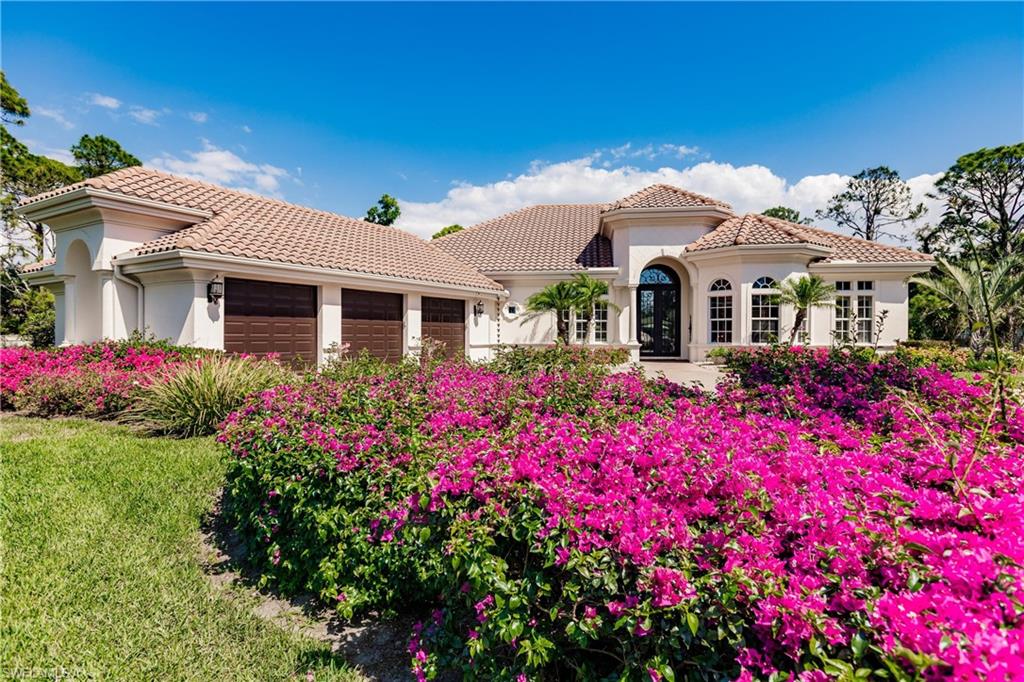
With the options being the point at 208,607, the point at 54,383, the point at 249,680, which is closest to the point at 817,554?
the point at 249,680

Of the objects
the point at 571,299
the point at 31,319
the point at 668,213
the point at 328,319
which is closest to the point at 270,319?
the point at 328,319

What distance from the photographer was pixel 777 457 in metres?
2.59

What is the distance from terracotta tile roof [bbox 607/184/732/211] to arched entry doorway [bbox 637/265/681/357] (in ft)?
10.2

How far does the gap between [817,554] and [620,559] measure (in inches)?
29.7

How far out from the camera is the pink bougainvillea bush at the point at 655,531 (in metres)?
1.53

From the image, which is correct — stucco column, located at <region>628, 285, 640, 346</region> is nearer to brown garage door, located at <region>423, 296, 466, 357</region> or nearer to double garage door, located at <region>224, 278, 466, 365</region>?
brown garage door, located at <region>423, 296, 466, 357</region>

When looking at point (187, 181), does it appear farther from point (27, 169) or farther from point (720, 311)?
point (27, 169)

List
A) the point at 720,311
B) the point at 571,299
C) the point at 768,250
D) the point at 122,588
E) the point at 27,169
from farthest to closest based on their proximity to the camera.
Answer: the point at 27,169 → the point at 720,311 → the point at 571,299 → the point at 768,250 → the point at 122,588

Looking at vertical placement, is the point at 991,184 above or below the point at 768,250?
above

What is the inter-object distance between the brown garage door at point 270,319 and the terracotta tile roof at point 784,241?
14.8 meters

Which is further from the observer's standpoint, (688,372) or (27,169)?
(27,169)

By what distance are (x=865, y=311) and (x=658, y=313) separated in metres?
8.46

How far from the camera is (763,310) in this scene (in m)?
18.0

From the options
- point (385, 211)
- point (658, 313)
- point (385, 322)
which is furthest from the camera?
point (385, 211)
